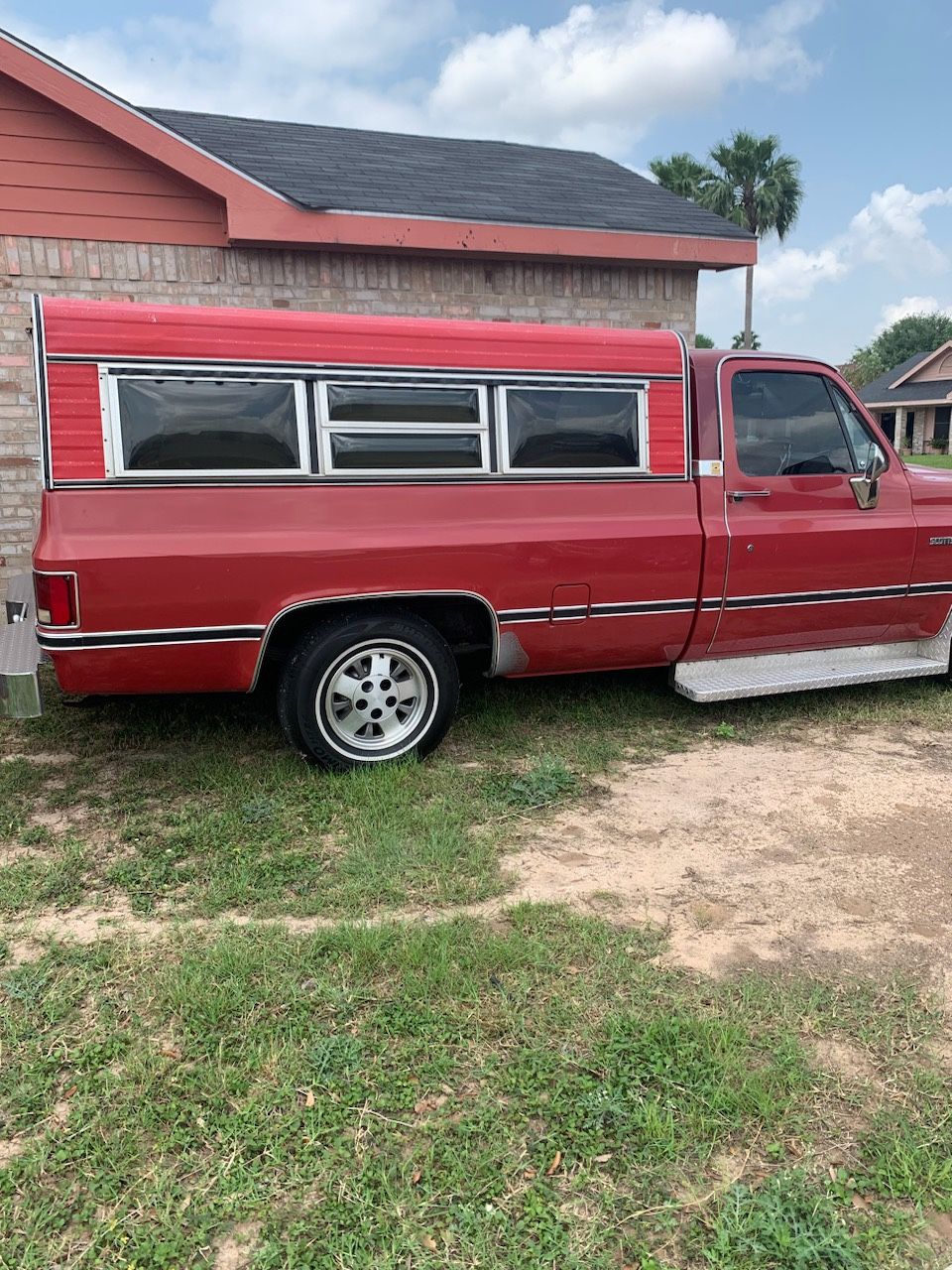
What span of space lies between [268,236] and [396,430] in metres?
3.52

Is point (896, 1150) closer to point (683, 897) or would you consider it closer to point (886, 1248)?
point (886, 1248)

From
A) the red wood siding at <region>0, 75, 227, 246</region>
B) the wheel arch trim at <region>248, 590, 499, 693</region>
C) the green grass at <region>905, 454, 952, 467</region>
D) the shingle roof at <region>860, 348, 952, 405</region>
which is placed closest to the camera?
the wheel arch trim at <region>248, 590, 499, 693</region>

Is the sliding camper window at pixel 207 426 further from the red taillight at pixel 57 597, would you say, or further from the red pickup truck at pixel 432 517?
the red taillight at pixel 57 597

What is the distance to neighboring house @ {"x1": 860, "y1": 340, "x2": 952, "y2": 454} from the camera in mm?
41062

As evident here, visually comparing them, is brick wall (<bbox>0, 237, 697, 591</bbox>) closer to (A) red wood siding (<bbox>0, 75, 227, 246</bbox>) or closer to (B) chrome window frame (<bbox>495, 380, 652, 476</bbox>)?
(A) red wood siding (<bbox>0, 75, 227, 246</bbox>)

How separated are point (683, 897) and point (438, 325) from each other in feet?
9.30

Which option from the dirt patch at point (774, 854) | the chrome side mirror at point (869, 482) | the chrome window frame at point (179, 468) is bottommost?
the dirt patch at point (774, 854)

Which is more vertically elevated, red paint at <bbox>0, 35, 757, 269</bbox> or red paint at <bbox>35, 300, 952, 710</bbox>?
red paint at <bbox>0, 35, 757, 269</bbox>

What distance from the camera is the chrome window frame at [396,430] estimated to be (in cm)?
421

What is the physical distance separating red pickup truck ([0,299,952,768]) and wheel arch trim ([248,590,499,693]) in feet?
0.05

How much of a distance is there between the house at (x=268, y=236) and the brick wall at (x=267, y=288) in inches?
0.4

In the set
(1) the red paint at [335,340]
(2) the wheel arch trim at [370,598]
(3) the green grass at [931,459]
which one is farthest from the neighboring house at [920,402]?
(2) the wheel arch trim at [370,598]

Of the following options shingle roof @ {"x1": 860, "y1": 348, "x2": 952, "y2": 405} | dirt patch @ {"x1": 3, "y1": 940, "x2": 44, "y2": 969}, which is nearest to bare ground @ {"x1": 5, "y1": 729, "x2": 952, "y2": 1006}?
dirt patch @ {"x1": 3, "y1": 940, "x2": 44, "y2": 969}

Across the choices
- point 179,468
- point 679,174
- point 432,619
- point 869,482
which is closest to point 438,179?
point 869,482
